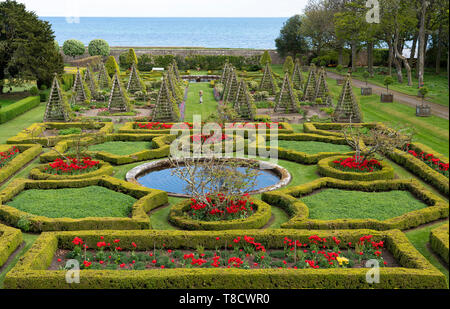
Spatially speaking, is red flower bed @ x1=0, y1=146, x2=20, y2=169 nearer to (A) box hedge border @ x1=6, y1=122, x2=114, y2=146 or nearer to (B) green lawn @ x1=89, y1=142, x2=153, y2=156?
(A) box hedge border @ x1=6, y1=122, x2=114, y2=146

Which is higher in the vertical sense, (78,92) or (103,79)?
(103,79)

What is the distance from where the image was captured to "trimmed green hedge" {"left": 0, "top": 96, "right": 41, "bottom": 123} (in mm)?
33906

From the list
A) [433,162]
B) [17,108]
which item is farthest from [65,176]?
[17,108]

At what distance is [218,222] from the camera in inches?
609

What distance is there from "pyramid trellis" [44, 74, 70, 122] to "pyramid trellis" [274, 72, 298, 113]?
15.4 metres

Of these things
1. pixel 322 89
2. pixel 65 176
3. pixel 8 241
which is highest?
pixel 322 89

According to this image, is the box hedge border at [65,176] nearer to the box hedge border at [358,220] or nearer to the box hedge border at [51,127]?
the box hedge border at [51,127]

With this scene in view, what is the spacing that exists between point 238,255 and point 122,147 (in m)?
14.1

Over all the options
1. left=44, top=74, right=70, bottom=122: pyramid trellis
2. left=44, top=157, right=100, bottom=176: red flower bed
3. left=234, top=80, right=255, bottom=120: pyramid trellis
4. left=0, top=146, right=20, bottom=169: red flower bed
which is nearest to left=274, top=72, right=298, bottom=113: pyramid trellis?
left=234, top=80, right=255, bottom=120: pyramid trellis

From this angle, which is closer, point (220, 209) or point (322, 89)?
point (220, 209)

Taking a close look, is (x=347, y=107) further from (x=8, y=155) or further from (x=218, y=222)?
(x=8, y=155)
